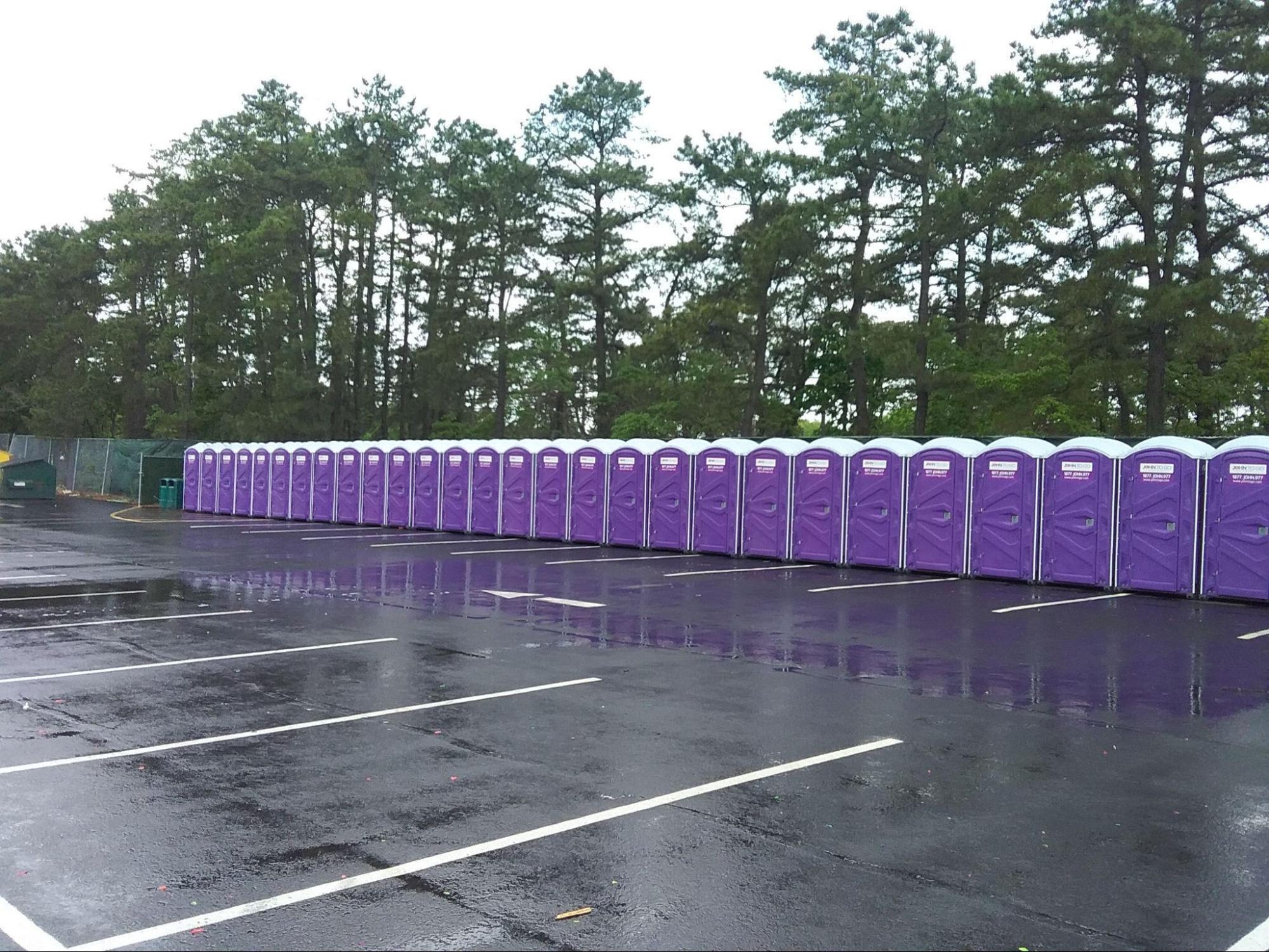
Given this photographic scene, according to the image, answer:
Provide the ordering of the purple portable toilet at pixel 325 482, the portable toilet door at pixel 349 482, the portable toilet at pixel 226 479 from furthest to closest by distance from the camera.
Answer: the portable toilet at pixel 226 479
the purple portable toilet at pixel 325 482
the portable toilet door at pixel 349 482

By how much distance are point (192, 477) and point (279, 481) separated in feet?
16.8

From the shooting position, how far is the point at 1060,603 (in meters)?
14.9

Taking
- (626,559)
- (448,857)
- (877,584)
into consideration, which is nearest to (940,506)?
(877,584)

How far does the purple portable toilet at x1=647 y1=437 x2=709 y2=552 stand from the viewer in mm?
21312

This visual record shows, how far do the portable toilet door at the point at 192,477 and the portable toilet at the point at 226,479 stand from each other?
1.16 m

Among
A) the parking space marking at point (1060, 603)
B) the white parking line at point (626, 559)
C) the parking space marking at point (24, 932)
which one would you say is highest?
the white parking line at point (626, 559)

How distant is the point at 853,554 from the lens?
18984 millimetres

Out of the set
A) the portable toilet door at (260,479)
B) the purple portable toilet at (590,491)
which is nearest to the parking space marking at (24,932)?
the purple portable toilet at (590,491)

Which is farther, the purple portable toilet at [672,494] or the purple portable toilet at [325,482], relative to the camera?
the purple portable toilet at [325,482]

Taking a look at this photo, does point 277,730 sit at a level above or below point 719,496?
below

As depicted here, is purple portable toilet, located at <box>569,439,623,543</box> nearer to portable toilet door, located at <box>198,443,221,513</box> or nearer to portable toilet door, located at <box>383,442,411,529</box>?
portable toilet door, located at <box>383,442,411,529</box>

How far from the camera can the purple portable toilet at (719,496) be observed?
20.6 m

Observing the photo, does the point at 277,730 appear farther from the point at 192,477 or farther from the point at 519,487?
the point at 192,477

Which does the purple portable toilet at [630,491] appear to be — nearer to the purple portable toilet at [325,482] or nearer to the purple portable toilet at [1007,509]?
the purple portable toilet at [1007,509]
